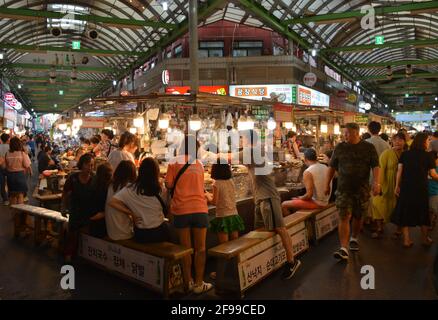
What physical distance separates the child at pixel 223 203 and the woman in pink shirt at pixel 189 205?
636 mm

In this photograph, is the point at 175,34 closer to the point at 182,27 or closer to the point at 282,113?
the point at 182,27

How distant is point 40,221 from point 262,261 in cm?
415

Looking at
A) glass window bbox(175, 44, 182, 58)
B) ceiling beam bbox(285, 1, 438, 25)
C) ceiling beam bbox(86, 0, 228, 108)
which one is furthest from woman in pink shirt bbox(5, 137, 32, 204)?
glass window bbox(175, 44, 182, 58)

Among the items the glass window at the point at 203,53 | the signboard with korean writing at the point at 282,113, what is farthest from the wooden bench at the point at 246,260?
the glass window at the point at 203,53

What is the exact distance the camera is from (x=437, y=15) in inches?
811

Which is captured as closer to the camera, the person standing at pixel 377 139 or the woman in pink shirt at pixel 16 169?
the person standing at pixel 377 139

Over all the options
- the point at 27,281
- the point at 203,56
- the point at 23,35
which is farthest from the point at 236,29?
the point at 27,281

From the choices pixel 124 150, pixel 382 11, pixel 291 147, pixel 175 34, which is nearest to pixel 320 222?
pixel 124 150

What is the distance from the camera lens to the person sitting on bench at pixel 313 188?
6586mm

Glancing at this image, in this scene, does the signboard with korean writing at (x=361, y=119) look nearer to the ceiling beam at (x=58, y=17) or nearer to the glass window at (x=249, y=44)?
the glass window at (x=249, y=44)

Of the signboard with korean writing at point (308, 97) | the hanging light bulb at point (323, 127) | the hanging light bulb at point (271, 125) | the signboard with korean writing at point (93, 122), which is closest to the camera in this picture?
the hanging light bulb at point (271, 125)

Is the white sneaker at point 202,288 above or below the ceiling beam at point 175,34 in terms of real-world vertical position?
below
